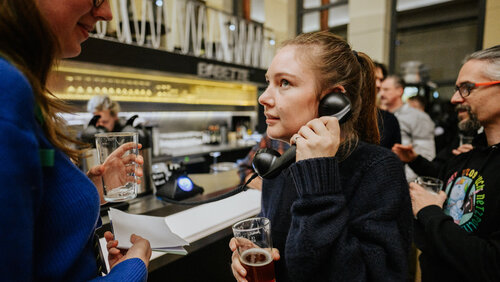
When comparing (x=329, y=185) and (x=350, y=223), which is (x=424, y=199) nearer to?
(x=350, y=223)

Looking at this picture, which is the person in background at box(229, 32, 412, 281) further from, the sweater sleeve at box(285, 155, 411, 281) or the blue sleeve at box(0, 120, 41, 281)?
the blue sleeve at box(0, 120, 41, 281)

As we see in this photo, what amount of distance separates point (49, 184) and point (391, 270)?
87 centimetres

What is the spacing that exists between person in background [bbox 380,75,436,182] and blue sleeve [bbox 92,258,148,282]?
3.03 metres

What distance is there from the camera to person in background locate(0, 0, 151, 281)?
41cm

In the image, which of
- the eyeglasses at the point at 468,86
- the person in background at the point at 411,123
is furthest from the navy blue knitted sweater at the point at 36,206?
the person in background at the point at 411,123

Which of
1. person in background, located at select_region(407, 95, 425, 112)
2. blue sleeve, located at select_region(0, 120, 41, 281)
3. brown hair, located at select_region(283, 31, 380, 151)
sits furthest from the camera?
person in background, located at select_region(407, 95, 425, 112)

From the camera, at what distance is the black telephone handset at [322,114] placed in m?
0.86

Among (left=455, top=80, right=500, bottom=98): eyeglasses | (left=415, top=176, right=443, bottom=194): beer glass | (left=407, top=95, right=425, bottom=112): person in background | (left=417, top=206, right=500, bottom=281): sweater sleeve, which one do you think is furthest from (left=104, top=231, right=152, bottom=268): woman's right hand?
(left=407, top=95, right=425, bottom=112): person in background

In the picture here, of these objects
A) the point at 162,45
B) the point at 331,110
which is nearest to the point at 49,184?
the point at 331,110

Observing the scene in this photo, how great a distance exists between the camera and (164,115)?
214 inches

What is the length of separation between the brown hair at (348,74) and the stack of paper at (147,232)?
0.64 metres

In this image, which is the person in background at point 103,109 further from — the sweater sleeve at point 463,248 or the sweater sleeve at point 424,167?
the sweater sleeve at point 463,248

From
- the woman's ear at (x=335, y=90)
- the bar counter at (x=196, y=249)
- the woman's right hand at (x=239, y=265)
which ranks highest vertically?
the woman's ear at (x=335, y=90)

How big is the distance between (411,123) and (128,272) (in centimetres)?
331
